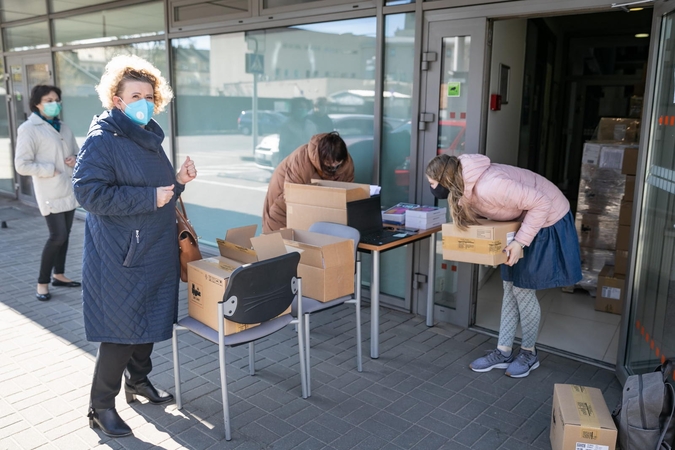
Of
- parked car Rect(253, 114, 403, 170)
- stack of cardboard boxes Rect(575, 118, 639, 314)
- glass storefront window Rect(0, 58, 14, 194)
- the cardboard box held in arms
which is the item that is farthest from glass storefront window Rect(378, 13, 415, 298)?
glass storefront window Rect(0, 58, 14, 194)

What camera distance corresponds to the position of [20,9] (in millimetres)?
8078

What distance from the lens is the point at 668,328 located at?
288cm

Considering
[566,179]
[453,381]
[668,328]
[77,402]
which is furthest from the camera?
[566,179]

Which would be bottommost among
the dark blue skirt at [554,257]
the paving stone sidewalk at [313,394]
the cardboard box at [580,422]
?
the paving stone sidewalk at [313,394]

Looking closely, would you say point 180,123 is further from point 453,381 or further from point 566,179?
point 566,179

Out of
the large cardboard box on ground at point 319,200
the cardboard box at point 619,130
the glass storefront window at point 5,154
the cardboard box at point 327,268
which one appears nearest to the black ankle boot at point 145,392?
the cardboard box at point 327,268

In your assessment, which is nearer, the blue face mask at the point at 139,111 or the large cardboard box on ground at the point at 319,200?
the blue face mask at the point at 139,111

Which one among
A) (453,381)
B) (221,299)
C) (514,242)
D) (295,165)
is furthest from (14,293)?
(514,242)

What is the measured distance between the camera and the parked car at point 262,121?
5.28 meters

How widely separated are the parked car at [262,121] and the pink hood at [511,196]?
247cm

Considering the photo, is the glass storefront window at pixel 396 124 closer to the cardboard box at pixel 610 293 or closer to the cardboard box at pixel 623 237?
the cardboard box at pixel 610 293

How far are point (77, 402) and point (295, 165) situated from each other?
203cm

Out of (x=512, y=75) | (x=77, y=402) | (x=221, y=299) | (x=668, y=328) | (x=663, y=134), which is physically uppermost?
(x=512, y=75)

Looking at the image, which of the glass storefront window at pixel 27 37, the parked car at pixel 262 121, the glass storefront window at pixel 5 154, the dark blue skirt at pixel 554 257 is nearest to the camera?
the dark blue skirt at pixel 554 257
